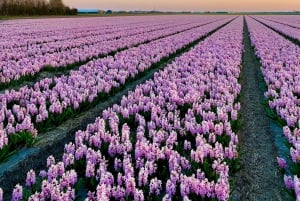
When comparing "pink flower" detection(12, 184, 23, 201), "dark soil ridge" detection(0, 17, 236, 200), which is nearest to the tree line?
"dark soil ridge" detection(0, 17, 236, 200)

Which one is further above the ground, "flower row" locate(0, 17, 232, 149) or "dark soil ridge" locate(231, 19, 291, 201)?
"flower row" locate(0, 17, 232, 149)

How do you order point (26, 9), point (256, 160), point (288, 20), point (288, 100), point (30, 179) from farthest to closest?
point (26, 9), point (288, 20), point (288, 100), point (256, 160), point (30, 179)

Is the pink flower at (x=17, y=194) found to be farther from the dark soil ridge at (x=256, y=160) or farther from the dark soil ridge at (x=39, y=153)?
the dark soil ridge at (x=256, y=160)

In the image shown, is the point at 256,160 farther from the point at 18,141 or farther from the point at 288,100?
the point at 18,141

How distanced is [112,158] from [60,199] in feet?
5.57

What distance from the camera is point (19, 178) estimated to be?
5.50 metres

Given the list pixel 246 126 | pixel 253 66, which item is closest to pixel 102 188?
pixel 246 126

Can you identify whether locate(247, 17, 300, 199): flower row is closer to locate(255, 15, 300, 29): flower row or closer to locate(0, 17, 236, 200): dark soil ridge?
locate(0, 17, 236, 200): dark soil ridge

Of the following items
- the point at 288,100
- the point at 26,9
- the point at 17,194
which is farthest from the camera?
the point at 26,9

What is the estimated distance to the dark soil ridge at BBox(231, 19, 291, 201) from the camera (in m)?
5.11

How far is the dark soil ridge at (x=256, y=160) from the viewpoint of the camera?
5.11m

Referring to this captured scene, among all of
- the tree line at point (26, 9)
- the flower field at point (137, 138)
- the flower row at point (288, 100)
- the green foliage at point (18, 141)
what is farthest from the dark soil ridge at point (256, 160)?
the tree line at point (26, 9)

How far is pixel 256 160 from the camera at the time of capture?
20.5 ft

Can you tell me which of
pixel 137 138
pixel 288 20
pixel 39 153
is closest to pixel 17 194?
pixel 39 153
